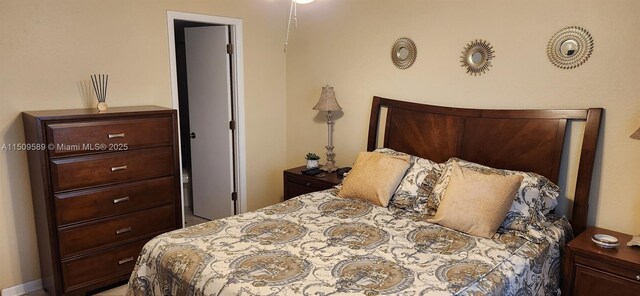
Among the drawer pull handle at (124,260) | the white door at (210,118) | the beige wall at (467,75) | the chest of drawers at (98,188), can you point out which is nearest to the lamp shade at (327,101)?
the beige wall at (467,75)

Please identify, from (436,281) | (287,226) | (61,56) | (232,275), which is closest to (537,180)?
(436,281)

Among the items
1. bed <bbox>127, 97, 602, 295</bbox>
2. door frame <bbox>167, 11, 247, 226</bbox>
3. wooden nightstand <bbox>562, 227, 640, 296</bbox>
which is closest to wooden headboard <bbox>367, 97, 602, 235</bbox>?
bed <bbox>127, 97, 602, 295</bbox>

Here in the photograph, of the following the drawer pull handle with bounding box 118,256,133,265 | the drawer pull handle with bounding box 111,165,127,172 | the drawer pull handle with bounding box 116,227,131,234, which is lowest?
the drawer pull handle with bounding box 118,256,133,265

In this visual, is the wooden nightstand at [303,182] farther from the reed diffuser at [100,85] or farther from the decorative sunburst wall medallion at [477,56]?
the reed diffuser at [100,85]

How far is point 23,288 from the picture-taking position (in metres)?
3.03

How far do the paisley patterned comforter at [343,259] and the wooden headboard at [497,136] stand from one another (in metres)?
0.36

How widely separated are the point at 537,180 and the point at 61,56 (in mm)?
3148

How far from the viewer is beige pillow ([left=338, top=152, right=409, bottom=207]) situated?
2877mm

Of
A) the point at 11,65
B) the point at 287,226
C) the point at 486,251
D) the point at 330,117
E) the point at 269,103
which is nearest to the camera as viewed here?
→ the point at 486,251

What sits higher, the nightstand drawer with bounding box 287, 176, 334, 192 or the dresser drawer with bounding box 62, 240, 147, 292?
the nightstand drawer with bounding box 287, 176, 334, 192

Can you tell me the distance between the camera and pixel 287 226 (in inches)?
97.5

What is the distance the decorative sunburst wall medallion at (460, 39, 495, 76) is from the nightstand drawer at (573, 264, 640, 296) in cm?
140

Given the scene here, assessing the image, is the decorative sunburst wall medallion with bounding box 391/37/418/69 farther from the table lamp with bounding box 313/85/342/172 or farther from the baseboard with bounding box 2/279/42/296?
the baseboard with bounding box 2/279/42/296

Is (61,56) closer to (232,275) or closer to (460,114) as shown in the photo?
(232,275)
